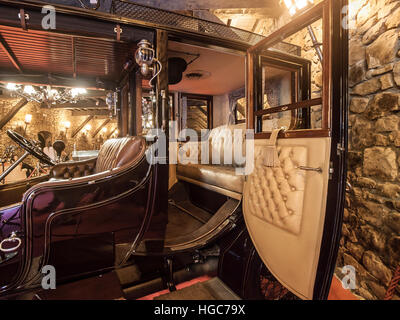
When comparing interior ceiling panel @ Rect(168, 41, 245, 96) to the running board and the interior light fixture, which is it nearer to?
the interior light fixture

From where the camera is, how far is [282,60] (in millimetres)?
2969

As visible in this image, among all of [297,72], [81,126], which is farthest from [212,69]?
[81,126]

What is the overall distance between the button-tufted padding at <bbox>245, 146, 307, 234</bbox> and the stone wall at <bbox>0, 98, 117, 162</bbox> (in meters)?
11.2

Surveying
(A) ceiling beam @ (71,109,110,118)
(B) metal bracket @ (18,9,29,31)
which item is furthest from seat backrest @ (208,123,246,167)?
(A) ceiling beam @ (71,109,110,118)

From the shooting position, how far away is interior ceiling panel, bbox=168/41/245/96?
136 inches

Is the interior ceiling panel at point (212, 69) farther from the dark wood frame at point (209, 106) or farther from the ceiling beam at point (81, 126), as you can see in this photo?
the ceiling beam at point (81, 126)

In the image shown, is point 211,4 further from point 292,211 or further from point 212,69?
point 292,211

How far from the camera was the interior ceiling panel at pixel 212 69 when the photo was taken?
3.46 metres

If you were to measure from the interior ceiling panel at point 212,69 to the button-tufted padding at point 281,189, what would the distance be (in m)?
1.90
